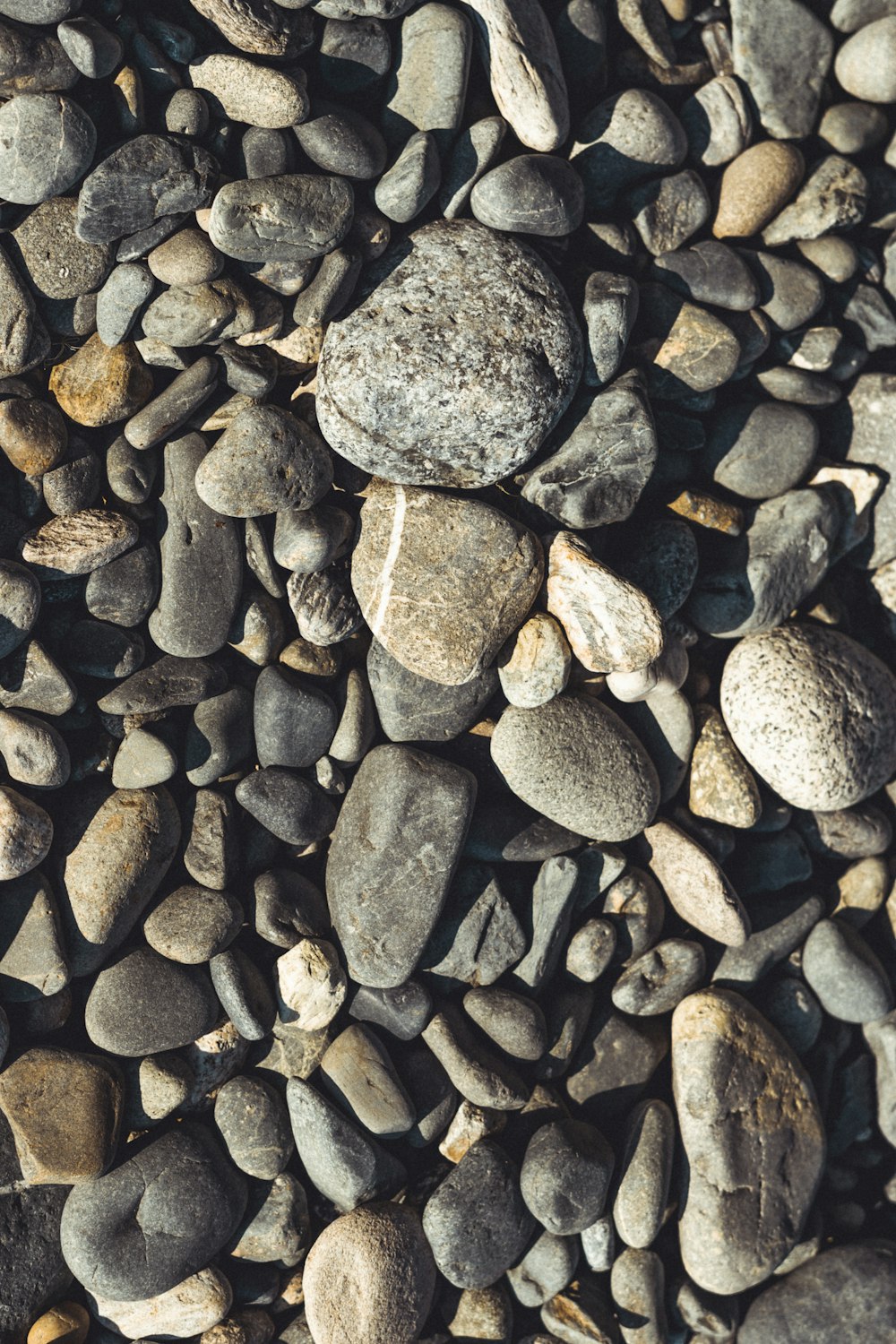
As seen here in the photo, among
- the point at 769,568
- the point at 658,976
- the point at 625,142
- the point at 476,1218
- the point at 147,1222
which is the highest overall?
the point at 625,142

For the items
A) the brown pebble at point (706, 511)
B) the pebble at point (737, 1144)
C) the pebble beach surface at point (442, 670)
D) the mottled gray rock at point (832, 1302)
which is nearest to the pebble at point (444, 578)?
the pebble beach surface at point (442, 670)

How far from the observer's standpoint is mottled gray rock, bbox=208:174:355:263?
259 cm

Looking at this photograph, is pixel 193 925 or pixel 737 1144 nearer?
pixel 193 925

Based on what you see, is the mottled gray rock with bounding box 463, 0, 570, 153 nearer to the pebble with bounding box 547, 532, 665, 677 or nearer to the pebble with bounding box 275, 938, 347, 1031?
the pebble with bounding box 547, 532, 665, 677

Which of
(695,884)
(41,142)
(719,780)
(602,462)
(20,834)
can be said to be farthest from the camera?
(719,780)

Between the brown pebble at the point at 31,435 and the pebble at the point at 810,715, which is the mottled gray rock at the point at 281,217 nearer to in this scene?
the brown pebble at the point at 31,435

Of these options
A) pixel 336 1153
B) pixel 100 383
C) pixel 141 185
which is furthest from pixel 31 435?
pixel 336 1153

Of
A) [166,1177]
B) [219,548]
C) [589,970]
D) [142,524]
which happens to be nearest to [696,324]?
[219,548]

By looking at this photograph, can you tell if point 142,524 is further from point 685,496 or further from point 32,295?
point 685,496

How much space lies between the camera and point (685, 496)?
324cm

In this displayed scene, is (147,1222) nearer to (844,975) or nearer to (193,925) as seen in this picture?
(193,925)

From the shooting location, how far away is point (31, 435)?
8.95 ft

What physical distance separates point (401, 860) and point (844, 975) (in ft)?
5.96

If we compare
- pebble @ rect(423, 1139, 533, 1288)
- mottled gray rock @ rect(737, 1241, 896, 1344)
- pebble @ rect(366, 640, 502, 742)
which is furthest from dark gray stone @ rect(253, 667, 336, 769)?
mottled gray rock @ rect(737, 1241, 896, 1344)
